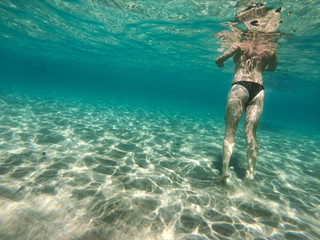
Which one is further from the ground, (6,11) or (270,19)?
(6,11)

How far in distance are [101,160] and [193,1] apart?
1117cm

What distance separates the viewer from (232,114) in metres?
4.08

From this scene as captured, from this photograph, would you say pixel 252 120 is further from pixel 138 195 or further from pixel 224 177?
pixel 138 195

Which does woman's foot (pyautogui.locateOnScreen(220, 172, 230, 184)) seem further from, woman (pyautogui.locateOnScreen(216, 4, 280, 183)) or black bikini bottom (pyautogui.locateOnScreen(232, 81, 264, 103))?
black bikini bottom (pyautogui.locateOnScreen(232, 81, 264, 103))

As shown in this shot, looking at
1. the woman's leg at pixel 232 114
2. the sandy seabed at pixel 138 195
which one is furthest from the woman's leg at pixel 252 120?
the sandy seabed at pixel 138 195

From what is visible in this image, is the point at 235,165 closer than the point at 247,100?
No

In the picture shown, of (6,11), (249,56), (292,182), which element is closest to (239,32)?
(249,56)

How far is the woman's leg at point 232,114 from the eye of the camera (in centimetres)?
402

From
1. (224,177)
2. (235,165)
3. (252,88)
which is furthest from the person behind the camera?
(235,165)

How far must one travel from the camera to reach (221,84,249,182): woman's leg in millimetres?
4020

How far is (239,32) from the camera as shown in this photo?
1160cm

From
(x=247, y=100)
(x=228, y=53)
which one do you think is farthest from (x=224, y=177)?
(x=228, y=53)

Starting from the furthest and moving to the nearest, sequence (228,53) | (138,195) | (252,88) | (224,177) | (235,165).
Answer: (235,165)
(228,53)
(252,88)
(224,177)
(138,195)

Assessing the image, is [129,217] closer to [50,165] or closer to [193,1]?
[50,165]
